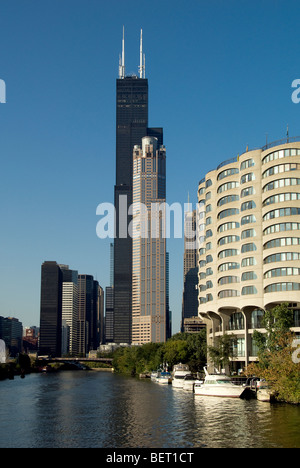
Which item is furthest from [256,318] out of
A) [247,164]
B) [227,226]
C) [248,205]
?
[247,164]

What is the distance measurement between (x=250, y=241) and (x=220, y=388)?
53613 mm

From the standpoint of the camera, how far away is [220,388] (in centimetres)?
10719

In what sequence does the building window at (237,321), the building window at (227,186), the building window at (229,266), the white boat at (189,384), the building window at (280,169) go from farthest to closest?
1. the building window at (227,186)
2. the building window at (237,321)
3. the building window at (229,266)
4. the building window at (280,169)
5. the white boat at (189,384)

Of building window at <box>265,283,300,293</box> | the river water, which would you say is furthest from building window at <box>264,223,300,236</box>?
the river water

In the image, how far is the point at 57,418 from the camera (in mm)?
85062

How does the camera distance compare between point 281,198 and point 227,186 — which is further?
point 227,186

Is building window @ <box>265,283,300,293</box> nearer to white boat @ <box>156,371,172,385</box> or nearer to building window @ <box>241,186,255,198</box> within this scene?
building window @ <box>241,186,255,198</box>

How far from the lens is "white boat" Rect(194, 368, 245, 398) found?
10522cm

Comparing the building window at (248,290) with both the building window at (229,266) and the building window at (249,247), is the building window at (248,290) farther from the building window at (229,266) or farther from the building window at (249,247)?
the building window at (249,247)

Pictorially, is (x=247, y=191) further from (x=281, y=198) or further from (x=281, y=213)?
(x=281, y=213)

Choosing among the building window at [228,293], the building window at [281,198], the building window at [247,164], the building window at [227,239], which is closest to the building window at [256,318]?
the building window at [228,293]

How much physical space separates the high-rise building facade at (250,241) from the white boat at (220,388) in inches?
1562

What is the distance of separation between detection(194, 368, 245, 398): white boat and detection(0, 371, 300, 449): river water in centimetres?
174

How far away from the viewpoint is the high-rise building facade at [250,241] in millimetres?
143875
